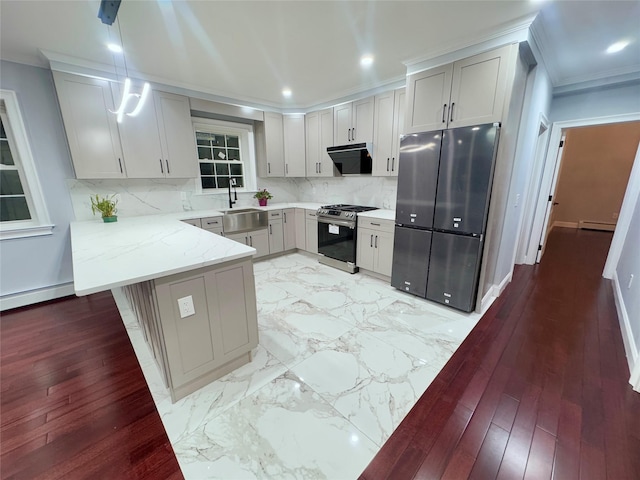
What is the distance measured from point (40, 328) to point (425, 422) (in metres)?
3.48

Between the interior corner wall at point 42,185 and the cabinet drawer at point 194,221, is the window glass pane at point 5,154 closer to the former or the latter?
the interior corner wall at point 42,185

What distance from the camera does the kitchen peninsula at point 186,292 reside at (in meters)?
1.46

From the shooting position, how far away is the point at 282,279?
3.63 m

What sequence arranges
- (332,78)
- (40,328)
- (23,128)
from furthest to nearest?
(332,78) < (23,128) < (40,328)

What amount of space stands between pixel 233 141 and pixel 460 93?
11.4 ft

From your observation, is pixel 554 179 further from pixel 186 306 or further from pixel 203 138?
pixel 203 138

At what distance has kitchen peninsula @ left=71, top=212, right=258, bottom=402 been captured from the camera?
4.80ft

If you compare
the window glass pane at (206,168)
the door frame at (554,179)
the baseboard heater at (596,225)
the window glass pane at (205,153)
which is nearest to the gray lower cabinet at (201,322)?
the window glass pane at (206,168)

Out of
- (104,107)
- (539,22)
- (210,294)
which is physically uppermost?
(539,22)

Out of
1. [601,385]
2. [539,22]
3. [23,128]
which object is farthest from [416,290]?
[23,128]

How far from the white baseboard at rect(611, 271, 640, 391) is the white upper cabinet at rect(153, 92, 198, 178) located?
475 centimetres

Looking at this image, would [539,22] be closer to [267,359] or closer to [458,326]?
[458,326]

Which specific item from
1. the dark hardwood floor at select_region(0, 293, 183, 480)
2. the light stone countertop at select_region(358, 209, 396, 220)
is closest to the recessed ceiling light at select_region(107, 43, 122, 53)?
the dark hardwood floor at select_region(0, 293, 183, 480)

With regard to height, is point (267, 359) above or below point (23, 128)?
below
